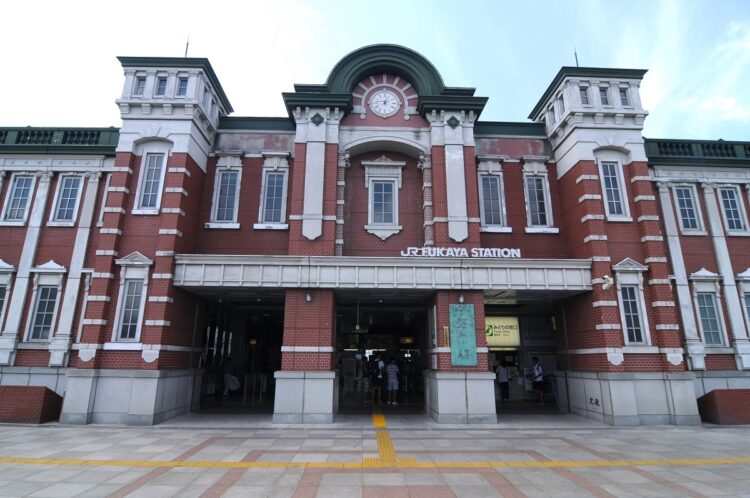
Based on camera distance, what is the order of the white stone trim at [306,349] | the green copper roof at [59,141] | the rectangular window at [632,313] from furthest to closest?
the green copper roof at [59,141]
the rectangular window at [632,313]
the white stone trim at [306,349]

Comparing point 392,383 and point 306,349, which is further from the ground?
point 306,349

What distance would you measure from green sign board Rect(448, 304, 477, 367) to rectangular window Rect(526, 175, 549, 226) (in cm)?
562

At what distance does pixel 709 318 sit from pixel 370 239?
47.3 feet

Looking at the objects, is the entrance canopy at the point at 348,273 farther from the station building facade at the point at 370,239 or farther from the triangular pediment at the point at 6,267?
the triangular pediment at the point at 6,267

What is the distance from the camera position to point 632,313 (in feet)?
48.6

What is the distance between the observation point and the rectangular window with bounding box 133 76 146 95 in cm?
1598

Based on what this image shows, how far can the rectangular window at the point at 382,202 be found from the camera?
1695 cm

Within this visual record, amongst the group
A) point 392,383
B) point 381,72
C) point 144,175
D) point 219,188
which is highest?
point 381,72

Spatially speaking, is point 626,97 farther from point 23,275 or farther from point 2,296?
point 2,296

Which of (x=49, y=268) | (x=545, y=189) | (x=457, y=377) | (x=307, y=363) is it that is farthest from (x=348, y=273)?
(x=49, y=268)

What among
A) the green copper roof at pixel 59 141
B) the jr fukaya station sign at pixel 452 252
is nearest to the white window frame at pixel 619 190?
the jr fukaya station sign at pixel 452 252

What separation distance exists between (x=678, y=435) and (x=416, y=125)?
14.0 meters

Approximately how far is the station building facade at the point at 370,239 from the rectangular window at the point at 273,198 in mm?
85

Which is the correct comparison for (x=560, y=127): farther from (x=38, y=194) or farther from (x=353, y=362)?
(x=38, y=194)
